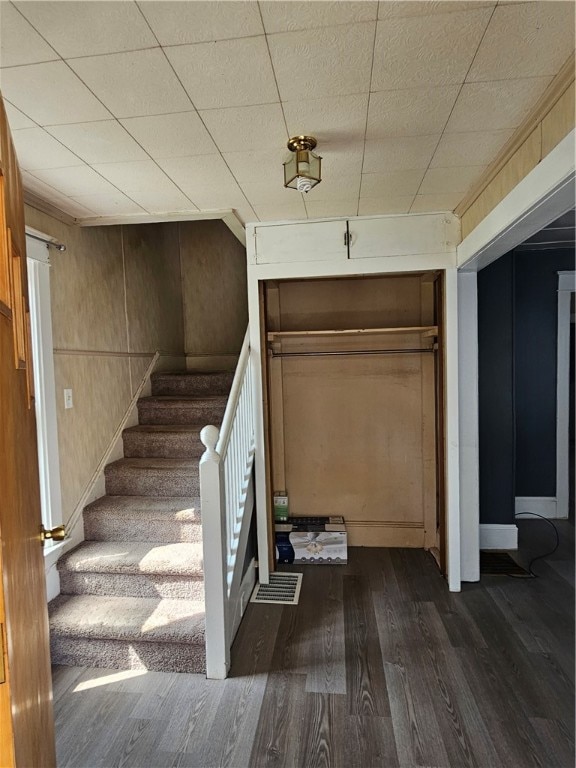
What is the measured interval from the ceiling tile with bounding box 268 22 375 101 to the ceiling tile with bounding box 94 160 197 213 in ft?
2.76

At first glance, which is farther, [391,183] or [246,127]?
[391,183]

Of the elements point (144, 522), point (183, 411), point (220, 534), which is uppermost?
point (183, 411)

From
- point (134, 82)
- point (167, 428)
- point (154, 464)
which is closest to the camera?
point (134, 82)

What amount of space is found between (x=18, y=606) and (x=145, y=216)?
2.30 meters

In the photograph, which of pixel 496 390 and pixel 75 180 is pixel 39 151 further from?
pixel 496 390

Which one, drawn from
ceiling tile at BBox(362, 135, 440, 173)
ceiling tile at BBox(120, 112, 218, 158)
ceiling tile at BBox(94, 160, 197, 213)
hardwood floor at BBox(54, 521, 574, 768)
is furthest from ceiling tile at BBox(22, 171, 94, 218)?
hardwood floor at BBox(54, 521, 574, 768)

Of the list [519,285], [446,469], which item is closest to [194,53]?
[446,469]

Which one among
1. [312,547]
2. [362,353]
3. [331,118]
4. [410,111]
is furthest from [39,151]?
[312,547]

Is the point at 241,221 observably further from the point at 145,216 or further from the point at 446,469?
the point at 446,469

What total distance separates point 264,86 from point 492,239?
129 cm

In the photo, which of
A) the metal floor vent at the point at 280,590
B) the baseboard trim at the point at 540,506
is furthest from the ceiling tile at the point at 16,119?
the baseboard trim at the point at 540,506

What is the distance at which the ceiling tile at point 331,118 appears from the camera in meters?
1.44

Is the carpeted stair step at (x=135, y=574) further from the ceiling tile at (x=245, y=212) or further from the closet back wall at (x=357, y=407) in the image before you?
the ceiling tile at (x=245, y=212)

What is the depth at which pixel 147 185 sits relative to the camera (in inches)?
83.9
